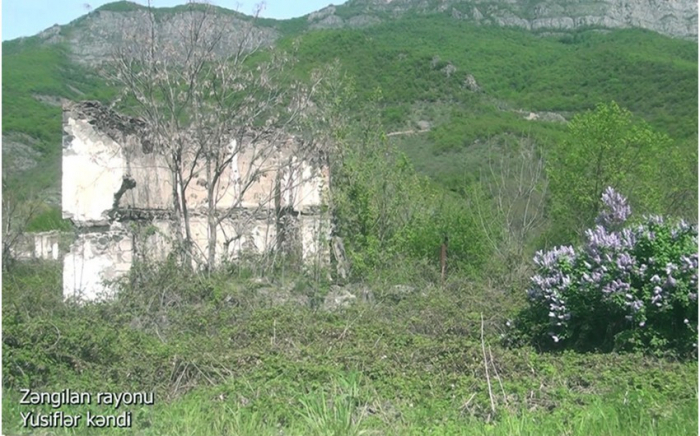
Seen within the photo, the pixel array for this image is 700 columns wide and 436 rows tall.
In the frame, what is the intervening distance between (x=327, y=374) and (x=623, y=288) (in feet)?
9.69

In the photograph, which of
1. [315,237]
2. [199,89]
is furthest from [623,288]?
[315,237]

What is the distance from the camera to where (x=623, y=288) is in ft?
22.7

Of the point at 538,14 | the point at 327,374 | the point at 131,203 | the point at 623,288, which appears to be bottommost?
the point at 327,374

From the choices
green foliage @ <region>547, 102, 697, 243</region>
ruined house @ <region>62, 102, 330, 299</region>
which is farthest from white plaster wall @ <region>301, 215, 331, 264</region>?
green foliage @ <region>547, 102, 697, 243</region>

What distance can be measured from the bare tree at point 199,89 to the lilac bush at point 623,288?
566 centimetres

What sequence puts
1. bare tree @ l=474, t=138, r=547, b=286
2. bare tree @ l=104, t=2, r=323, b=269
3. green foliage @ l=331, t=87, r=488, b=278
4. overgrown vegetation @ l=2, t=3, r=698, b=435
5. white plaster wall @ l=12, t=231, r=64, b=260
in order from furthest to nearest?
white plaster wall @ l=12, t=231, r=64, b=260
green foliage @ l=331, t=87, r=488, b=278
bare tree @ l=474, t=138, r=547, b=286
bare tree @ l=104, t=2, r=323, b=269
overgrown vegetation @ l=2, t=3, r=698, b=435

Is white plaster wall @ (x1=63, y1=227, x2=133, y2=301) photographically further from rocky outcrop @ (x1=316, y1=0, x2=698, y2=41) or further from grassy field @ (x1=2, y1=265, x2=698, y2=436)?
rocky outcrop @ (x1=316, y1=0, x2=698, y2=41)

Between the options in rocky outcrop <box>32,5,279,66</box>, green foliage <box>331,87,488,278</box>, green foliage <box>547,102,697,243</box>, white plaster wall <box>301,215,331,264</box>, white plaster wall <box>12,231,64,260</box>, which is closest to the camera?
rocky outcrop <box>32,5,279,66</box>

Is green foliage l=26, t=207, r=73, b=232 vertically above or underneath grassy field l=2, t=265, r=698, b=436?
above

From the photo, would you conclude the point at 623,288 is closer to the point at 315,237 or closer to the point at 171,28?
the point at 315,237

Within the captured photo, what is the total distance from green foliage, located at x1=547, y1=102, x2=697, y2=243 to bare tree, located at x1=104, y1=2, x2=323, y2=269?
568cm

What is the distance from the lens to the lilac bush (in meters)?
6.78

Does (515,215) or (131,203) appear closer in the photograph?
(131,203)

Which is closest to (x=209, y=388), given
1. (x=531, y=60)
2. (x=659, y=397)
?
(x=659, y=397)
